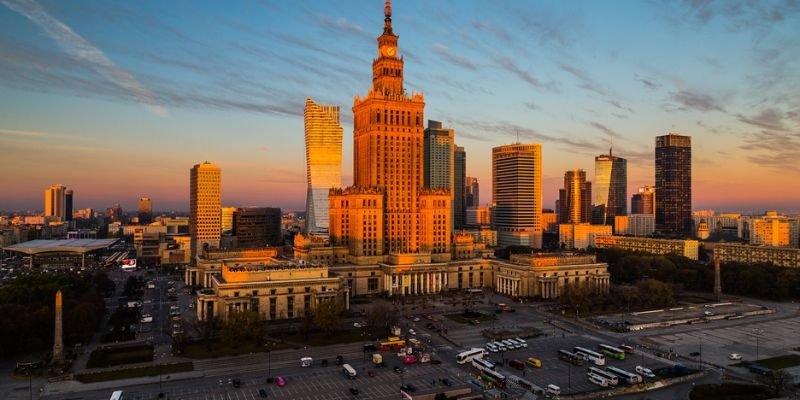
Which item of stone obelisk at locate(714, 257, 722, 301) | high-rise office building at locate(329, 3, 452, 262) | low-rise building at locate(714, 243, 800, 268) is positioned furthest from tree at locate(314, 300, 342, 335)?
low-rise building at locate(714, 243, 800, 268)

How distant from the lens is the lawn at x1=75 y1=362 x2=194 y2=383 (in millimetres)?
79875

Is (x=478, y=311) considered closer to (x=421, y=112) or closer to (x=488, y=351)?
(x=488, y=351)

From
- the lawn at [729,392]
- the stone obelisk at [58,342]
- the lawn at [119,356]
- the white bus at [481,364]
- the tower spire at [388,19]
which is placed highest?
the tower spire at [388,19]

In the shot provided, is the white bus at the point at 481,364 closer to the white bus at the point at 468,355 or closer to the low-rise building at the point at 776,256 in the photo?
the white bus at the point at 468,355

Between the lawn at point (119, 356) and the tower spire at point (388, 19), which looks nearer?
the lawn at point (119, 356)

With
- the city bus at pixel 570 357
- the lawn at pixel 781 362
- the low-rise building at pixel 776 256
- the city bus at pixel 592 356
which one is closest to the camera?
the lawn at pixel 781 362

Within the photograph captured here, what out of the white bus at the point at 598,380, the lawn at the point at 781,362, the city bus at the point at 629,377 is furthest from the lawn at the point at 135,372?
the lawn at the point at 781,362

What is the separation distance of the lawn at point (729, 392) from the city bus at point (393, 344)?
43203 millimetres

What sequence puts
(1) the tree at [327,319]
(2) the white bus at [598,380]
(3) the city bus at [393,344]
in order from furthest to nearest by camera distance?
(1) the tree at [327,319] → (3) the city bus at [393,344] → (2) the white bus at [598,380]

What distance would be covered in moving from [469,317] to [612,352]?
3655 centimetres

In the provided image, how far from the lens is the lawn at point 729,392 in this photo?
73.2 m

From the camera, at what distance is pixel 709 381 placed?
80812 mm

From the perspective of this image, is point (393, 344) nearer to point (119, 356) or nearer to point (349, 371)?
point (349, 371)

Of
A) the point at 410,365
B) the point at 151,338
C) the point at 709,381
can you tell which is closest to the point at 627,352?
the point at 709,381
